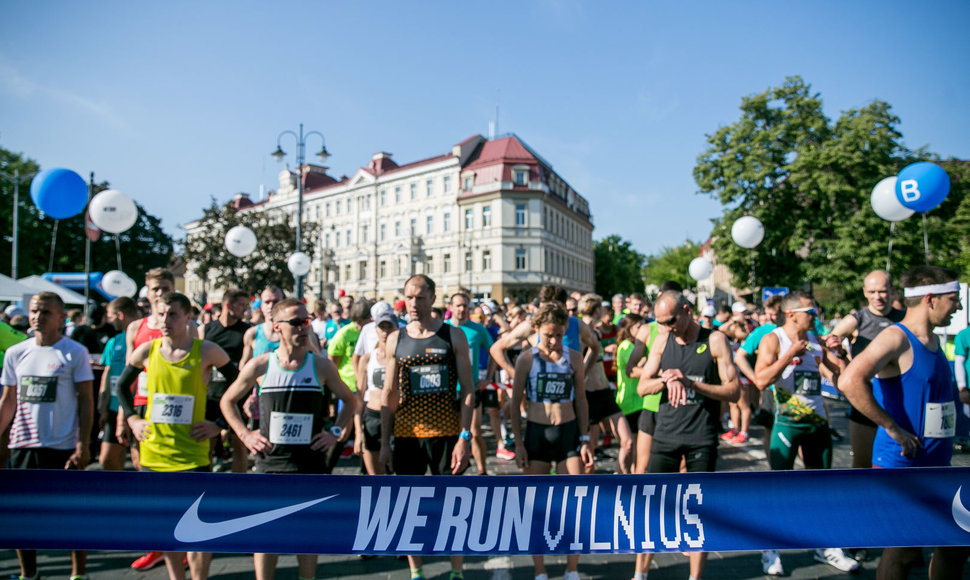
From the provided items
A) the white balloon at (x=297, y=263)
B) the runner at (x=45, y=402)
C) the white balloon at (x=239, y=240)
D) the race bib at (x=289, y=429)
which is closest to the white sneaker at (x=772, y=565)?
the race bib at (x=289, y=429)

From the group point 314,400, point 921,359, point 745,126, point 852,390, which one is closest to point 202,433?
point 314,400

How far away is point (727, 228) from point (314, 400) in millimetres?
30077

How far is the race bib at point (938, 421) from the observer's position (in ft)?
10.5

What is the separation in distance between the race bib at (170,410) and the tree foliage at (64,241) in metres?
34.3

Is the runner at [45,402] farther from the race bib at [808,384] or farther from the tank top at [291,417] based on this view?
the race bib at [808,384]

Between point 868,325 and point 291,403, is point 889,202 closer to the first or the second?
point 868,325

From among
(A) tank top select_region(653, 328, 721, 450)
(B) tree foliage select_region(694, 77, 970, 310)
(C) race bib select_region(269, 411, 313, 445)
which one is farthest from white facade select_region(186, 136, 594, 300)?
(C) race bib select_region(269, 411, 313, 445)

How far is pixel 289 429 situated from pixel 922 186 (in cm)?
1109

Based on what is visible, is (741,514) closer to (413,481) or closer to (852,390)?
(852,390)

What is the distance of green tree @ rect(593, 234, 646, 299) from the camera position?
83.8m

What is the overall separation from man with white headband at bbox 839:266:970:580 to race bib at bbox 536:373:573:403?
1871mm

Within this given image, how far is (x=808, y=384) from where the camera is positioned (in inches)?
187

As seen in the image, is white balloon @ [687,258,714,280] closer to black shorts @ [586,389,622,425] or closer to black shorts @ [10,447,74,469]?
black shorts @ [586,389,622,425]

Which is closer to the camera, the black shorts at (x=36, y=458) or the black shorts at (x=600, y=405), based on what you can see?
the black shorts at (x=36, y=458)
